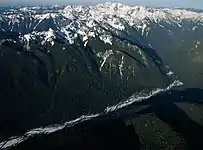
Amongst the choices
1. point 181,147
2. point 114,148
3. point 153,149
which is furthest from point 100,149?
point 181,147

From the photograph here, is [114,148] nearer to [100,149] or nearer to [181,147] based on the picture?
[100,149]

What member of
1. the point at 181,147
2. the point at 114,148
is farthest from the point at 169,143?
the point at 114,148

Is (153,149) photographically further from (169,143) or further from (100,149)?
(100,149)

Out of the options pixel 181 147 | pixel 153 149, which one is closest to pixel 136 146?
pixel 153 149

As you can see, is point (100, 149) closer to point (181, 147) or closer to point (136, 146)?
point (136, 146)

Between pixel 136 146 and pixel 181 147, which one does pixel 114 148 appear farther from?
pixel 181 147
